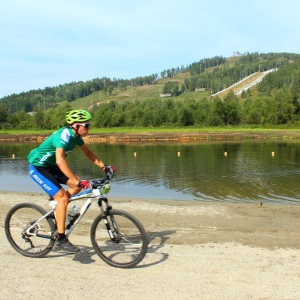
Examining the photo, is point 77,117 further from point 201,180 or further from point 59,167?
point 201,180

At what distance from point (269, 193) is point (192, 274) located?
14.2m

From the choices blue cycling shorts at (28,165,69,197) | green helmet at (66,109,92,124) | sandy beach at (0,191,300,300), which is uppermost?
green helmet at (66,109,92,124)

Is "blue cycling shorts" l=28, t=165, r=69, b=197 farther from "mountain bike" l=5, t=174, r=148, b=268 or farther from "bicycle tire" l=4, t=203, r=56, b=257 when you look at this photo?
"bicycle tire" l=4, t=203, r=56, b=257

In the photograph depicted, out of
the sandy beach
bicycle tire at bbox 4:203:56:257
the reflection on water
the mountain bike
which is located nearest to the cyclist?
the mountain bike

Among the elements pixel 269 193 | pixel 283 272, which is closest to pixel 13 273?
pixel 283 272

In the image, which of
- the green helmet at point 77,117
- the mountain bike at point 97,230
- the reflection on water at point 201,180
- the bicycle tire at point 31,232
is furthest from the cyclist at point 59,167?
the reflection on water at point 201,180

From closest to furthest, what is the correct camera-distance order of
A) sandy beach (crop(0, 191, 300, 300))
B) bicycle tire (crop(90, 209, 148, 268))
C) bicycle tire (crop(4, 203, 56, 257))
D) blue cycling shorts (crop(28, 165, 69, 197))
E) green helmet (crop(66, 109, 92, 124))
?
sandy beach (crop(0, 191, 300, 300)) → bicycle tire (crop(90, 209, 148, 268)) → green helmet (crop(66, 109, 92, 124)) → blue cycling shorts (crop(28, 165, 69, 197)) → bicycle tire (crop(4, 203, 56, 257))

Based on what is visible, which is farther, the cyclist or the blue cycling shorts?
the blue cycling shorts

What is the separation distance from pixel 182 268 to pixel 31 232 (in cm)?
278

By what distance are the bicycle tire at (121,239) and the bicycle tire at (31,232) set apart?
0.82 m

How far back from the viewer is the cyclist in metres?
6.26

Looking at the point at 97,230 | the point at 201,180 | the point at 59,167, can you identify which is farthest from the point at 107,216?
the point at 201,180

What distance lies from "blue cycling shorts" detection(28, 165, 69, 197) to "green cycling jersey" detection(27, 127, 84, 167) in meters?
0.10

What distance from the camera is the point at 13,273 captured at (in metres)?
5.97
